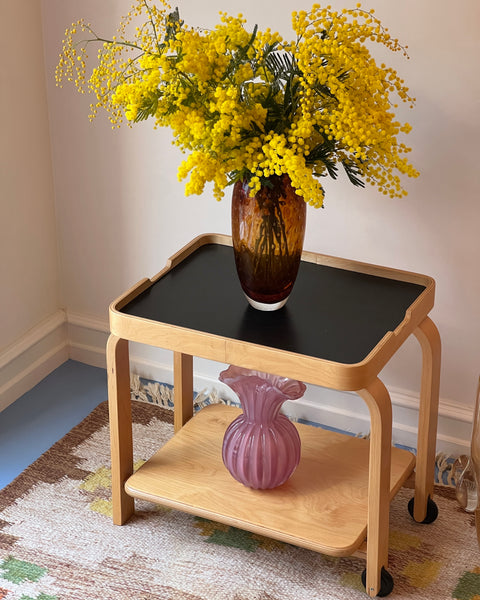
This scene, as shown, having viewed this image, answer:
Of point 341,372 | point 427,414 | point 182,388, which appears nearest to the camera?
point 341,372

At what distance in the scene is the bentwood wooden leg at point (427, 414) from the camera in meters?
1.73

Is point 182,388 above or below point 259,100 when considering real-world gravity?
below

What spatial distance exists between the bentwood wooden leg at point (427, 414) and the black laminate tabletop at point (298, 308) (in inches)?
3.2

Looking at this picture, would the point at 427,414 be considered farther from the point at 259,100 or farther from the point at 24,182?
the point at 24,182

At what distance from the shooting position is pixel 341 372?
1.47 m

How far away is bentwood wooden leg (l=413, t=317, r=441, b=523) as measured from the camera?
1727 mm

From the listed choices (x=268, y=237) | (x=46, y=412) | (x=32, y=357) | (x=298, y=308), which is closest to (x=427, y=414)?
(x=298, y=308)

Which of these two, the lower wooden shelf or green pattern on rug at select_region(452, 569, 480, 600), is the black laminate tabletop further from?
green pattern on rug at select_region(452, 569, 480, 600)

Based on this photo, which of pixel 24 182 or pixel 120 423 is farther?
pixel 24 182

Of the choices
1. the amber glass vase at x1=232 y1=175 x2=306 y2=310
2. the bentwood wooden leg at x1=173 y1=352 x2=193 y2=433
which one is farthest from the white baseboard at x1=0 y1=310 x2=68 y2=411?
the amber glass vase at x1=232 y1=175 x2=306 y2=310

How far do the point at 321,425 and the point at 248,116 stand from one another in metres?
0.99

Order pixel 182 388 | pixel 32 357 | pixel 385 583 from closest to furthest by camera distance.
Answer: pixel 385 583, pixel 182 388, pixel 32 357

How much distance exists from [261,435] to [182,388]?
1.01ft

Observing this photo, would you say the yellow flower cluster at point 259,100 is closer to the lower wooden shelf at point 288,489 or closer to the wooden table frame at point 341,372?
the wooden table frame at point 341,372
